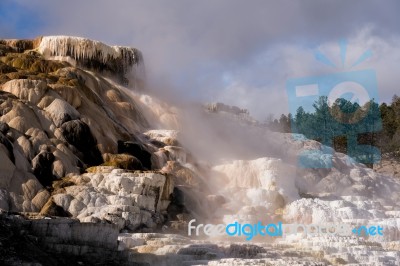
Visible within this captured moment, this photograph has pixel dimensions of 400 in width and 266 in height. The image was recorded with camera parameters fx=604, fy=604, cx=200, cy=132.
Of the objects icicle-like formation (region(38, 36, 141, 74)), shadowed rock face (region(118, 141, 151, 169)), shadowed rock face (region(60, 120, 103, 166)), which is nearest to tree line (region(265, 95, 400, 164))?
icicle-like formation (region(38, 36, 141, 74))

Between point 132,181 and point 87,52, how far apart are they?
44.6 feet

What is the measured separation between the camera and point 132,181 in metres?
17.7

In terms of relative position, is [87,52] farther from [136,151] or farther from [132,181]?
[132,181]

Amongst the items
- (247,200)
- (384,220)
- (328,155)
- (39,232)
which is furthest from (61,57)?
(39,232)

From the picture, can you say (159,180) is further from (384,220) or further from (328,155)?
(328,155)

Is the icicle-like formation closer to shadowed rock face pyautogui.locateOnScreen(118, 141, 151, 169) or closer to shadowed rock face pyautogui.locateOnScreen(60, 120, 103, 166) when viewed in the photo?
shadowed rock face pyautogui.locateOnScreen(118, 141, 151, 169)

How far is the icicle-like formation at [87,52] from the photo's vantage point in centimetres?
2928

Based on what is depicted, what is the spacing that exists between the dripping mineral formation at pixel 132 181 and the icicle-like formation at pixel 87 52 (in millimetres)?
54

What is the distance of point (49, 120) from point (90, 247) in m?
8.34

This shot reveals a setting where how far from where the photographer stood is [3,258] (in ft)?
31.6

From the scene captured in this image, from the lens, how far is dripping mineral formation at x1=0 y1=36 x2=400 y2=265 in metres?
12.3

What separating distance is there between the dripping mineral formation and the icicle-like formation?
5cm

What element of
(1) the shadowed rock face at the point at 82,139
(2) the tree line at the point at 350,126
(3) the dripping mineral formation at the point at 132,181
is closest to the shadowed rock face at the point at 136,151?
(3) the dripping mineral formation at the point at 132,181

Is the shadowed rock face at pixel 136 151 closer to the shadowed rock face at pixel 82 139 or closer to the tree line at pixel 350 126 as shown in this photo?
the shadowed rock face at pixel 82 139
